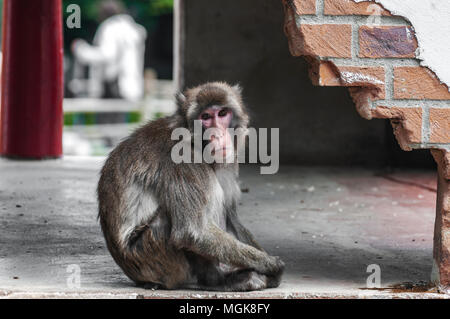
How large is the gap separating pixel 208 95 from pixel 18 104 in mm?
5971

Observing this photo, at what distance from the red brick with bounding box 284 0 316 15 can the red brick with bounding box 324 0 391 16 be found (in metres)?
0.06

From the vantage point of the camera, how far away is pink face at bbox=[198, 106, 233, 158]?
Result: 409 centimetres

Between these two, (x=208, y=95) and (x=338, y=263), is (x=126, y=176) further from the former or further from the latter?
(x=338, y=263)

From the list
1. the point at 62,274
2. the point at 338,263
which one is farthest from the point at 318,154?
the point at 62,274

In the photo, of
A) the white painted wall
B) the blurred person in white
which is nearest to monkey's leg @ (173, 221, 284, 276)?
the white painted wall

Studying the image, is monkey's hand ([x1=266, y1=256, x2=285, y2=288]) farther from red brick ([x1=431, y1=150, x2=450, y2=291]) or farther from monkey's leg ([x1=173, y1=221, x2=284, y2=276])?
red brick ([x1=431, y1=150, x2=450, y2=291])

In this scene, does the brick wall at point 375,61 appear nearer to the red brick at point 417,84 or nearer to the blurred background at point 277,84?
the red brick at point 417,84

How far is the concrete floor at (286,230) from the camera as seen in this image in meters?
4.44

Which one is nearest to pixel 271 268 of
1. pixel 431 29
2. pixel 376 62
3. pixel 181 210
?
pixel 181 210

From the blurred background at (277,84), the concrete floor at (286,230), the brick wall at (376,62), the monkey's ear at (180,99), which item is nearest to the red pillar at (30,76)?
the concrete floor at (286,230)

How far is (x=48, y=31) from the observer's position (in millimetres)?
9766

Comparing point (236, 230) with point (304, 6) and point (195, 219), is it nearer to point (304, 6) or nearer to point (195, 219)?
point (195, 219)

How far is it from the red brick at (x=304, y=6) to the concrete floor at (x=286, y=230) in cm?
132

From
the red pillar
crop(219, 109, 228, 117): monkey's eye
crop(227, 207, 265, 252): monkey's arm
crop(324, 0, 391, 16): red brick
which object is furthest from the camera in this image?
the red pillar
